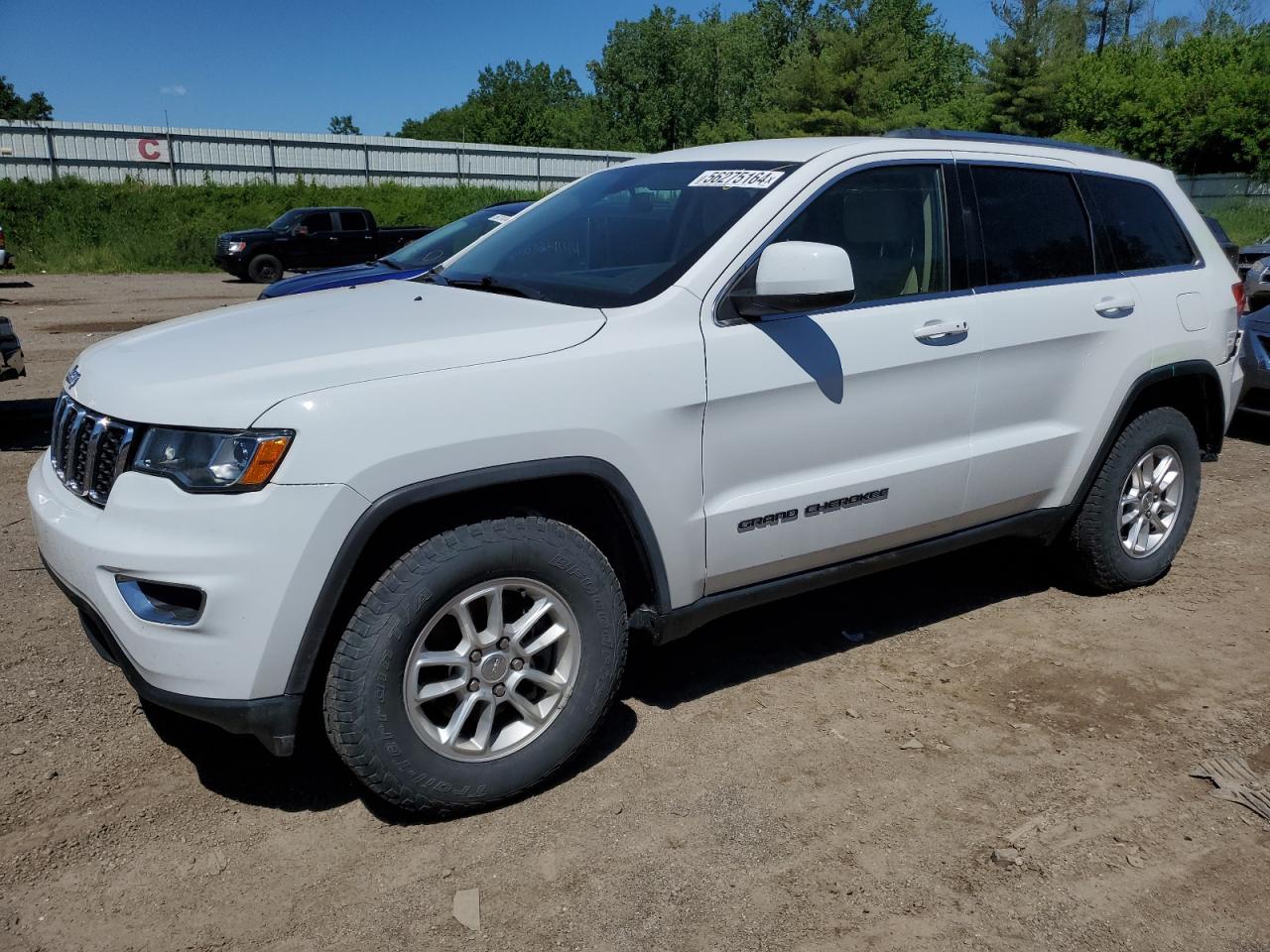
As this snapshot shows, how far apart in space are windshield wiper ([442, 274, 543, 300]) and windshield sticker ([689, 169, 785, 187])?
2.45ft

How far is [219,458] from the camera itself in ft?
8.77

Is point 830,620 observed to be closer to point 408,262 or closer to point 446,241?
point 408,262

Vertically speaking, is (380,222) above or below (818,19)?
below

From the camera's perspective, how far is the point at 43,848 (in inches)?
116

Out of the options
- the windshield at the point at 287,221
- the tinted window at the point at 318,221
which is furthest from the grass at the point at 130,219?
the tinted window at the point at 318,221

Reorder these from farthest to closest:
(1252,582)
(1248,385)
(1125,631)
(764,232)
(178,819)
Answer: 1. (1248,385)
2. (1252,582)
3. (1125,631)
4. (764,232)
5. (178,819)

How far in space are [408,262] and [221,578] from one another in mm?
6417

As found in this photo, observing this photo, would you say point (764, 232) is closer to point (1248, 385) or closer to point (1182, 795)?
point (1182, 795)

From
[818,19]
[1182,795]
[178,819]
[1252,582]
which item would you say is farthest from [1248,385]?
[818,19]

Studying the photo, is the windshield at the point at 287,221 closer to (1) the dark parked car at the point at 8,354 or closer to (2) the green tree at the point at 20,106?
(1) the dark parked car at the point at 8,354

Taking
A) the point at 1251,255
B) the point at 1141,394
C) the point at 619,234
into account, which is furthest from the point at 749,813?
the point at 1251,255

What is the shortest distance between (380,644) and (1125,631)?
3.17m

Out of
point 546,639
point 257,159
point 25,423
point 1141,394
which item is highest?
point 257,159

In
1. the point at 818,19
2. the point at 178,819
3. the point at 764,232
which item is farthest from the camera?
the point at 818,19
